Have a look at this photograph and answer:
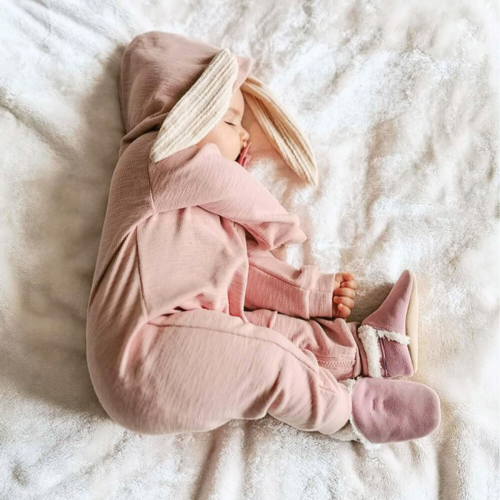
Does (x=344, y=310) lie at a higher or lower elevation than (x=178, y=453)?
higher

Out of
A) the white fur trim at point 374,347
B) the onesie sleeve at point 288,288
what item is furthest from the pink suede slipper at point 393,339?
the onesie sleeve at point 288,288

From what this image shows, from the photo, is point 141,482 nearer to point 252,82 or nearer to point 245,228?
point 245,228

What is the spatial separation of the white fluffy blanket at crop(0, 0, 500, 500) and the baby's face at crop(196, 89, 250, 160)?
9cm

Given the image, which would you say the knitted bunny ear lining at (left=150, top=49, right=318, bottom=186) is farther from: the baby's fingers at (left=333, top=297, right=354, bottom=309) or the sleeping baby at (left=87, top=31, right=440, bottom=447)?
the baby's fingers at (left=333, top=297, right=354, bottom=309)

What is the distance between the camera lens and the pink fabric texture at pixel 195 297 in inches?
33.8

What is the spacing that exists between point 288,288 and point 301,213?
189mm

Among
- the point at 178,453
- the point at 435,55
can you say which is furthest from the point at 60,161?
the point at 435,55

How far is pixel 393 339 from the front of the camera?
1012mm

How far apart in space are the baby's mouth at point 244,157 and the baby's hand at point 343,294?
0.34 m

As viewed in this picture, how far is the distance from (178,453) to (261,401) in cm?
22

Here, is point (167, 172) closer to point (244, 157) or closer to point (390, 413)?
point (244, 157)

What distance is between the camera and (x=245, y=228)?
1112 millimetres

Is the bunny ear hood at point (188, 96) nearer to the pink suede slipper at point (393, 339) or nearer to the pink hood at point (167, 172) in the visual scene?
the pink hood at point (167, 172)

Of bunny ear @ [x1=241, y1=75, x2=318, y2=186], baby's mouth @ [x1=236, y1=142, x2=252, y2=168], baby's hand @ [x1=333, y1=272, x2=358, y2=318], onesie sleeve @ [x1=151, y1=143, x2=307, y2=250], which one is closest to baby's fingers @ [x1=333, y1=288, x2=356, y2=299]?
baby's hand @ [x1=333, y1=272, x2=358, y2=318]
